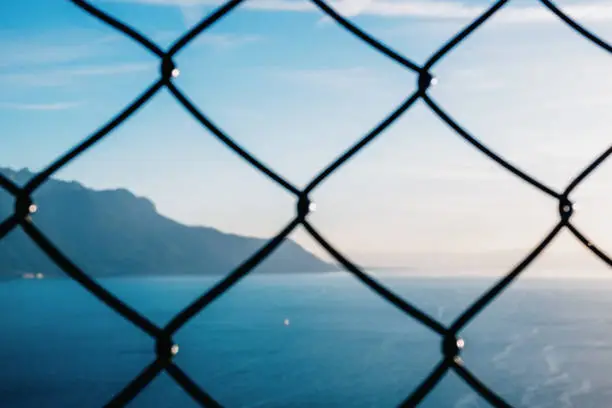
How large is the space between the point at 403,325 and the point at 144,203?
1825 inches

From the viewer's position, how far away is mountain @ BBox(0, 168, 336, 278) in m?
69.9

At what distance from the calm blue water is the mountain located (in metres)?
17.8

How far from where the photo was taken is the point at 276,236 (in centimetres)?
49

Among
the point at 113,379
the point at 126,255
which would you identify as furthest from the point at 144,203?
the point at 113,379

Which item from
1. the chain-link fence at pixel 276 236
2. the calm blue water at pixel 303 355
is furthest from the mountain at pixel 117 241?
the chain-link fence at pixel 276 236

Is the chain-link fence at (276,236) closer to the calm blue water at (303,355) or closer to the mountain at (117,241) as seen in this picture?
the calm blue water at (303,355)

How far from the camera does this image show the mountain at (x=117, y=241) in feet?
229

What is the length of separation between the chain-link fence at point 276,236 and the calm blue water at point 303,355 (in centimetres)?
2465

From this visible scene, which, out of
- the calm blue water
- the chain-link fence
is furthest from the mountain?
the chain-link fence

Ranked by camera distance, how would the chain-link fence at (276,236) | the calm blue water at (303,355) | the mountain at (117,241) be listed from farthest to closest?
the mountain at (117,241) → the calm blue water at (303,355) → the chain-link fence at (276,236)

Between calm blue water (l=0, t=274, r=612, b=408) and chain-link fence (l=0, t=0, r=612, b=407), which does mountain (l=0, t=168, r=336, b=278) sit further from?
chain-link fence (l=0, t=0, r=612, b=407)

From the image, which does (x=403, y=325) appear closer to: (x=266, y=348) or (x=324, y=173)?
(x=266, y=348)

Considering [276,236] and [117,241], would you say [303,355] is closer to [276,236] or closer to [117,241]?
[276,236]

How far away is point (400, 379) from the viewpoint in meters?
27.3
